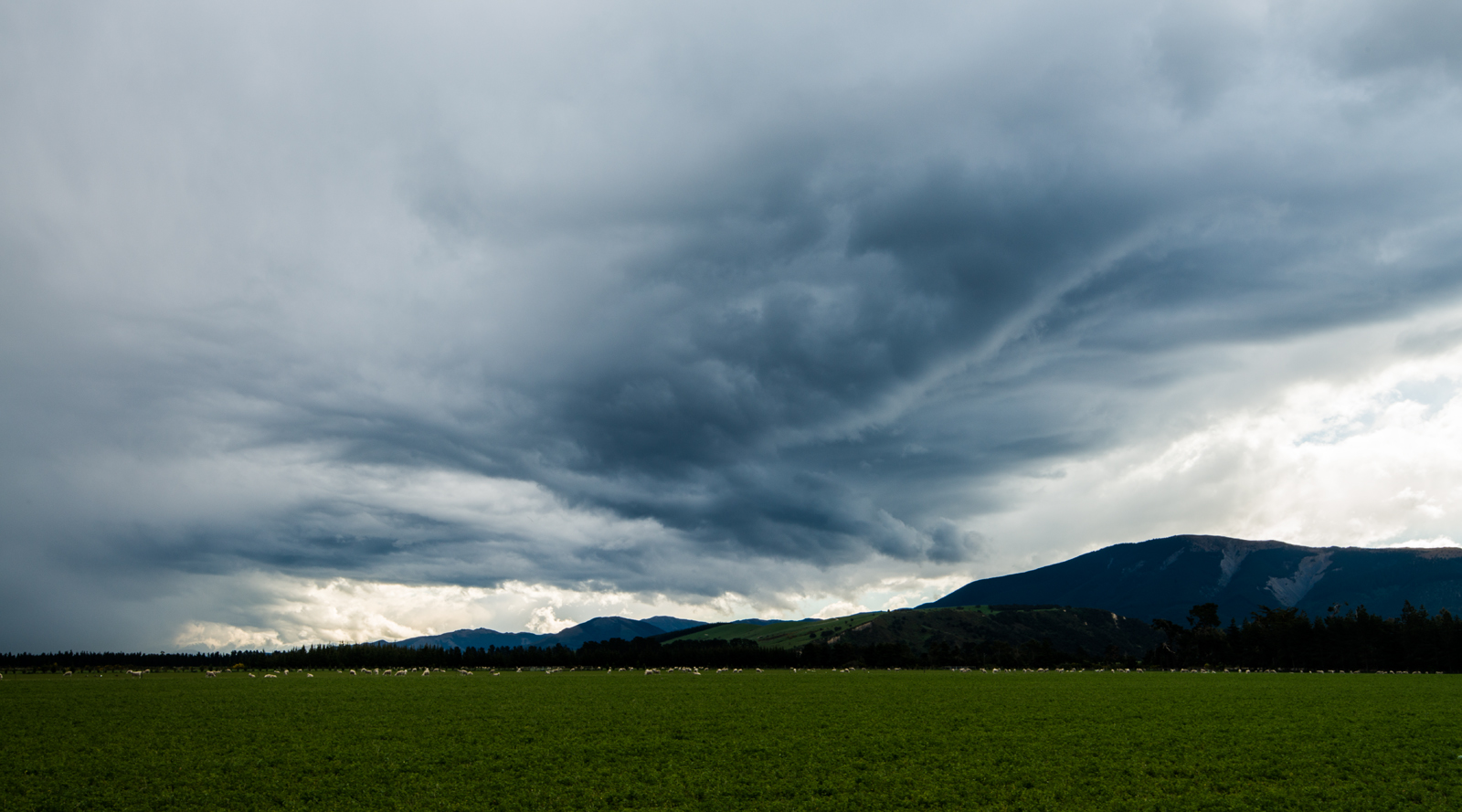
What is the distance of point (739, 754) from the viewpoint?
31875mm

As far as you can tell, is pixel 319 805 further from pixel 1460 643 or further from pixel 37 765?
pixel 1460 643

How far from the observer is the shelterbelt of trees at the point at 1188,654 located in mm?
137750

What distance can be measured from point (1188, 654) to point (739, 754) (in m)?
186

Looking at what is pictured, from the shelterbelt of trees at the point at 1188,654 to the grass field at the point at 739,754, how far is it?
363ft

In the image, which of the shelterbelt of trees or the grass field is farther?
the shelterbelt of trees

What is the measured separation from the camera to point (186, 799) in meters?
24.6

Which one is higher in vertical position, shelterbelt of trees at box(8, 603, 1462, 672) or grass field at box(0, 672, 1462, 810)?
grass field at box(0, 672, 1462, 810)

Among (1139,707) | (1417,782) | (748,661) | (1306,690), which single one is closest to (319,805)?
(1417,782)

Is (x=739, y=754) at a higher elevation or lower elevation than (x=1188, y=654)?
higher

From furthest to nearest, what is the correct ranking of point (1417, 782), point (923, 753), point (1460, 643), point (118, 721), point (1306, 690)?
point (1460, 643)
point (1306, 690)
point (118, 721)
point (923, 753)
point (1417, 782)

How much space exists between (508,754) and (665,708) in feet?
68.8

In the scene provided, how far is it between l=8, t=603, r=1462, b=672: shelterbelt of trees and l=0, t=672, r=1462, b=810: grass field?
111m

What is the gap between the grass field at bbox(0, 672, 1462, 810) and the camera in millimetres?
24266

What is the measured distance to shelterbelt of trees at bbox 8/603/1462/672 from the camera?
5423 inches
